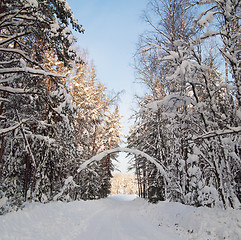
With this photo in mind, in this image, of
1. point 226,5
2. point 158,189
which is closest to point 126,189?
point 158,189

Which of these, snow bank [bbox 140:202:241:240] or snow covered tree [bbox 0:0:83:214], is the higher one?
snow covered tree [bbox 0:0:83:214]

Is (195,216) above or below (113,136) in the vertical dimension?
below

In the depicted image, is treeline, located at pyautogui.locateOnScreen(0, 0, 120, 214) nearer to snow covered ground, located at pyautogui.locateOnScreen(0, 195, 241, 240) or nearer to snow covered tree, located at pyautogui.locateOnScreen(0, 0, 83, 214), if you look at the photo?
snow covered tree, located at pyautogui.locateOnScreen(0, 0, 83, 214)

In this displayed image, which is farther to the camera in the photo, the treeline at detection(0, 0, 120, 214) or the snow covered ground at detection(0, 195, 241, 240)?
the treeline at detection(0, 0, 120, 214)

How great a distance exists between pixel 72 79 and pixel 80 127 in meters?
4.03

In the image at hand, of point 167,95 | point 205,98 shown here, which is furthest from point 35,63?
point 205,98

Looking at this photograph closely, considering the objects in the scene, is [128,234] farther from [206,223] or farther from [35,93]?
[35,93]

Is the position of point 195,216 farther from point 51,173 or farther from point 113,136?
point 113,136

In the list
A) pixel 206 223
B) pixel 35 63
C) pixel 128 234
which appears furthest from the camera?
pixel 128 234

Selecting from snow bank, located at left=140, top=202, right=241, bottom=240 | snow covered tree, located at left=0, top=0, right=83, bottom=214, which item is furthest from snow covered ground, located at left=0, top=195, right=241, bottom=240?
snow covered tree, located at left=0, top=0, right=83, bottom=214

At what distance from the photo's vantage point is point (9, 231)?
4598 mm

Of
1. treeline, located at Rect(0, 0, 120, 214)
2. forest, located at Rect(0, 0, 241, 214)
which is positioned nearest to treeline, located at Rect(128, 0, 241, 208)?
forest, located at Rect(0, 0, 241, 214)

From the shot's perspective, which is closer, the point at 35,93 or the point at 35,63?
the point at 35,93

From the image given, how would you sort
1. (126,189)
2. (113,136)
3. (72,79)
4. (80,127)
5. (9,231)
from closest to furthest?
(9,231)
(72,79)
(80,127)
(113,136)
(126,189)
